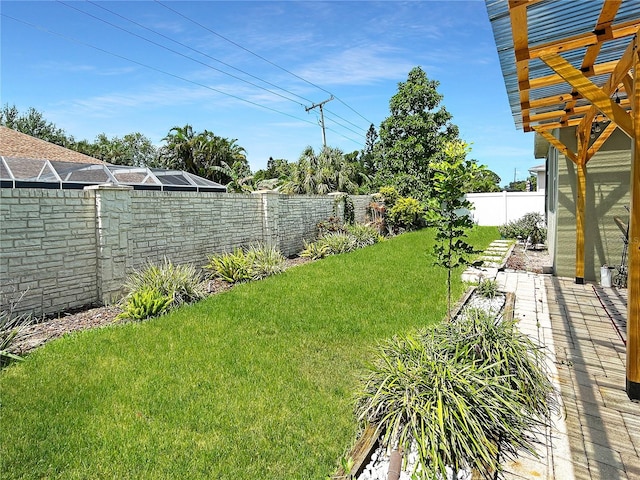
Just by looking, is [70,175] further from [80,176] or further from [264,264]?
Result: [264,264]

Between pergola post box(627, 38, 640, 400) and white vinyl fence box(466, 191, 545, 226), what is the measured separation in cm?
1736

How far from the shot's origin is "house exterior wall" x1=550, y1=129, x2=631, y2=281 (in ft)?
22.7

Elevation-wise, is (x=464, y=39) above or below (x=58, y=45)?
below

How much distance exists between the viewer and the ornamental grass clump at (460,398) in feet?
7.86

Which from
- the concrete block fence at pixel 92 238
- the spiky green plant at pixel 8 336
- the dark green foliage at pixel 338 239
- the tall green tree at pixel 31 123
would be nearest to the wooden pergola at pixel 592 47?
the spiky green plant at pixel 8 336

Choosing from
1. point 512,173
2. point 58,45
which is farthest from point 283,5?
point 512,173

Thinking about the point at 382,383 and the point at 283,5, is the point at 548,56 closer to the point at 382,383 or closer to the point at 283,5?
the point at 382,383

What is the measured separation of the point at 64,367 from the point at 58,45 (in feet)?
52.4

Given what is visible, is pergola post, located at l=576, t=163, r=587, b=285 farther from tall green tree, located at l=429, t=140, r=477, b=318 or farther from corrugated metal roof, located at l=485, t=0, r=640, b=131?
tall green tree, located at l=429, t=140, r=477, b=318

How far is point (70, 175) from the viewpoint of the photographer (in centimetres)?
949

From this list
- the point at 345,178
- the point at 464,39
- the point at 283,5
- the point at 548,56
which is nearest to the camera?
the point at 548,56

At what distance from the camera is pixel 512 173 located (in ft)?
203

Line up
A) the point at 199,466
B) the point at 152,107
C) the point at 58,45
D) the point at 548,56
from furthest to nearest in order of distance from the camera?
the point at 152,107 < the point at 58,45 < the point at 548,56 < the point at 199,466

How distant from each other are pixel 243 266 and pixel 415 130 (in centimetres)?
1789
